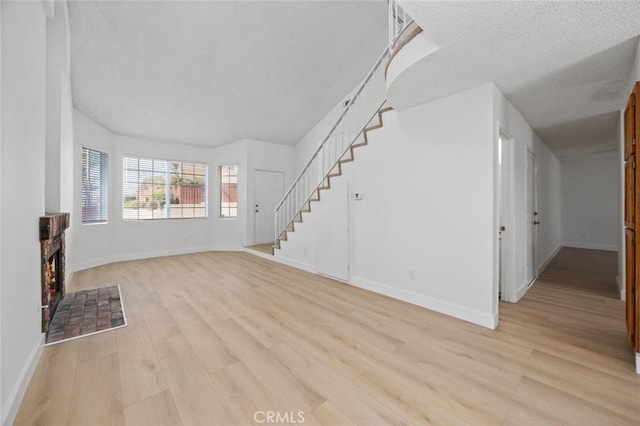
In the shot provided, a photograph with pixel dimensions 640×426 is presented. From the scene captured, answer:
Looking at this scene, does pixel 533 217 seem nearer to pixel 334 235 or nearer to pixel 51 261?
pixel 334 235

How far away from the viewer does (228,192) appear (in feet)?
22.9

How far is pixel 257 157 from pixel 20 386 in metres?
5.67

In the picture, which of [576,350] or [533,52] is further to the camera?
[576,350]

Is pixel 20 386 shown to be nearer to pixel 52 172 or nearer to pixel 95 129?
pixel 52 172

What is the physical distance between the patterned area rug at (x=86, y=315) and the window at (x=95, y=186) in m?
2.14

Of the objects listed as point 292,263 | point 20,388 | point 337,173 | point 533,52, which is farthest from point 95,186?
point 533,52

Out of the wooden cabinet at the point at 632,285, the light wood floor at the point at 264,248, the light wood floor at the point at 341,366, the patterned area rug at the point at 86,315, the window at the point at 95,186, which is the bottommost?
the light wood floor at the point at 341,366

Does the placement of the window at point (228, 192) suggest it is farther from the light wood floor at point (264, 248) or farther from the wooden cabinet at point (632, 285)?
the wooden cabinet at point (632, 285)

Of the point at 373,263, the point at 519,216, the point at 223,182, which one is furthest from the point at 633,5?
the point at 223,182

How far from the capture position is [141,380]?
69.2 inches

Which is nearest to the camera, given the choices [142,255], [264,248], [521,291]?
[521,291]

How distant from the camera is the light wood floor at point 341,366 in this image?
1491 millimetres

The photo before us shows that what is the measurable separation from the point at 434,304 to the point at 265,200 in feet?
16.4

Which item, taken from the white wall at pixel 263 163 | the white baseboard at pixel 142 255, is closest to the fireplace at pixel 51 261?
the white baseboard at pixel 142 255
